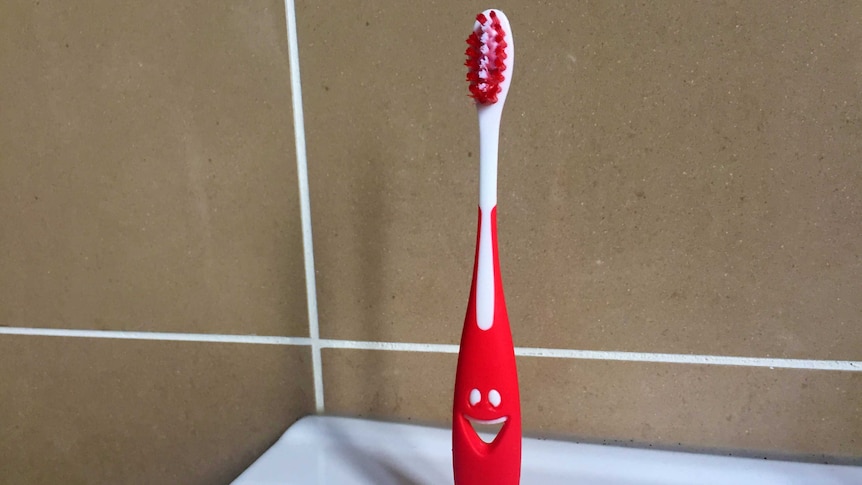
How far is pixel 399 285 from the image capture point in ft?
1.02

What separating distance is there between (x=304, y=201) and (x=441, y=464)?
0.16 m

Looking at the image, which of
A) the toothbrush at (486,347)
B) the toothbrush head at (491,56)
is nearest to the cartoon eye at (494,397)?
the toothbrush at (486,347)

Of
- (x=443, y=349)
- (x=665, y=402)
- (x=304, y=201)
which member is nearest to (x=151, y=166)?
(x=304, y=201)

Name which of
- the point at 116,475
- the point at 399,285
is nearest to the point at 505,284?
the point at 399,285

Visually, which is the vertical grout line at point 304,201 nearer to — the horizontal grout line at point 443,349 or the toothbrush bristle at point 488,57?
the horizontal grout line at point 443,349

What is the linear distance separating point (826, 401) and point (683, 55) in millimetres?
179

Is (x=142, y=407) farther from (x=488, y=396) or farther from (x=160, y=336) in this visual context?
(x=488, y=396)

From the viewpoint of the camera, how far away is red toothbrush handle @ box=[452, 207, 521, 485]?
227 millimetres

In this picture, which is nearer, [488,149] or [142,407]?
[488,149]

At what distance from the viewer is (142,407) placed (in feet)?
1.17

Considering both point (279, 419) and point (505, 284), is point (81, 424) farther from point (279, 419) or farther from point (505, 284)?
point (505, 284)

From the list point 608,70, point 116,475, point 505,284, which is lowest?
point 116,475

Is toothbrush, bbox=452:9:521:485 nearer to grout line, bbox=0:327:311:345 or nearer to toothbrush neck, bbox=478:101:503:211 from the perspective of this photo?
toothbrush neck, bbox=478:101:503:211

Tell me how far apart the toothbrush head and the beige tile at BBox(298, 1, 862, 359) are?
0.23ft
